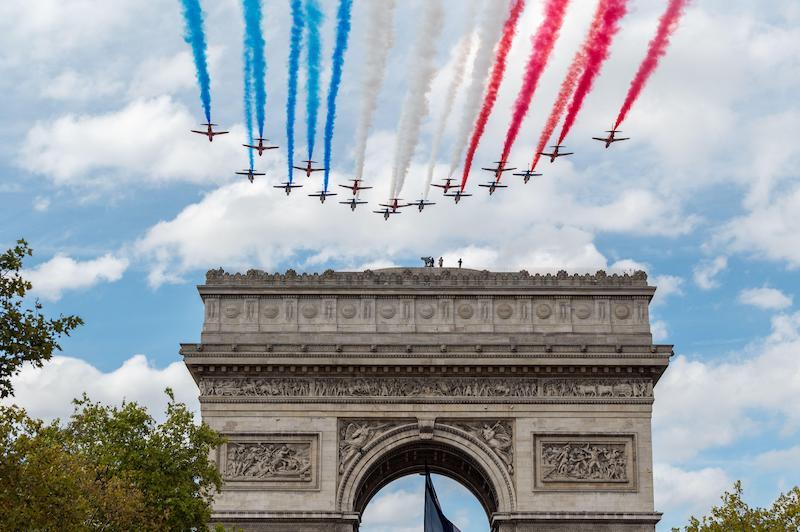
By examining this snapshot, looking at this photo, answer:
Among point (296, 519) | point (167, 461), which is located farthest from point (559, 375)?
point (167, 461)

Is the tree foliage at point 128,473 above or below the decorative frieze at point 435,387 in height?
below

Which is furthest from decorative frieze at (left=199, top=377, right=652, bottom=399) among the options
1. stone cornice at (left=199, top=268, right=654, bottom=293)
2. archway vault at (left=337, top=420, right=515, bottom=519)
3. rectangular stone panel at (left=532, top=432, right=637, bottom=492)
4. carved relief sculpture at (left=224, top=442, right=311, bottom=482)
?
stone cornice at (left=199, top=268, right=654, bottom=293)

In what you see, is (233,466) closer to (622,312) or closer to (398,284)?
(398,284)

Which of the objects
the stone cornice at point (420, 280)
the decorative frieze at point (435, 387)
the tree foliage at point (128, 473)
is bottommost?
the tree foliage at point (128, 473)

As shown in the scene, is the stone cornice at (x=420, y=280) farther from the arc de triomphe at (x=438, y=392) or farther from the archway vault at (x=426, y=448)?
the archway vault at (x=426, y=448)

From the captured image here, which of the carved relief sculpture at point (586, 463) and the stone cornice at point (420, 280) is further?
the stone cornice at point (420, 280)

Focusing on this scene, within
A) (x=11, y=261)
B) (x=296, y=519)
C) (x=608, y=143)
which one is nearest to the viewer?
(x=11, y=261)

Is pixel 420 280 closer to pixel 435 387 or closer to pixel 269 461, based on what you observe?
pixel 435 387

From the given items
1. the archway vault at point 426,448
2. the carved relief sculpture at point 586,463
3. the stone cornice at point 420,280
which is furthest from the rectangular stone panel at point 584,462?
the stone cornice at point 420,280
